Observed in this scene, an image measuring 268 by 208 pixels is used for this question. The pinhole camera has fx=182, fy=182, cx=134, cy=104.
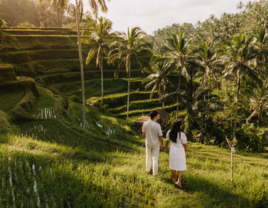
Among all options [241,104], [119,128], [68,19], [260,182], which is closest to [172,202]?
[260,182]

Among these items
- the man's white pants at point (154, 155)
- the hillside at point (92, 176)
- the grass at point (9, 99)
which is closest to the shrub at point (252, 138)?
the hillside at point (92, 176)

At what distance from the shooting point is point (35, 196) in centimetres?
395

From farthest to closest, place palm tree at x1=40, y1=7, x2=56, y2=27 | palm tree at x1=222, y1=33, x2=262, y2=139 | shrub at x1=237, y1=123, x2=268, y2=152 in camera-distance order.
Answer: palm tree at x1=40, y1=7, x2=56, y2=27 → shrub at x1=237, y1=123, x2=268, y2=152 → palm tree at x1=222, y1=33, x2=262, y2=139

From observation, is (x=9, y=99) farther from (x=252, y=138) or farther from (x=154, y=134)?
(x=252, y=138)

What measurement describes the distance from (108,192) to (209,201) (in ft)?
7.71

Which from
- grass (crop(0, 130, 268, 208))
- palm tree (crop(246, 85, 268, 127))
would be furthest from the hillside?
palm tree (crop(246, 85, 268, 127))

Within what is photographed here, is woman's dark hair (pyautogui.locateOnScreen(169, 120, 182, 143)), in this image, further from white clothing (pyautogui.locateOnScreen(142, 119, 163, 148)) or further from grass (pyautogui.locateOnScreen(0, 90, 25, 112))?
grass (pyautogui.locateOnScreen(0, 90, 25, 112))

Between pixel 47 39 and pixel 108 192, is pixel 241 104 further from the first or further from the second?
pixel 47 39

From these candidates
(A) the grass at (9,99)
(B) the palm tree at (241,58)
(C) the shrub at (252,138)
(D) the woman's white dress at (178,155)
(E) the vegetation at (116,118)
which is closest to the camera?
(E) the vegetation at (116,118)

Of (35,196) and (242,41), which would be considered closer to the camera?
(35,196)

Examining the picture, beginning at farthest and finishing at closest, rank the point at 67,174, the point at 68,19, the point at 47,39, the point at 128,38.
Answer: the point at 68,19, the point at 47,39, the point at 128,38, the point at 67,174

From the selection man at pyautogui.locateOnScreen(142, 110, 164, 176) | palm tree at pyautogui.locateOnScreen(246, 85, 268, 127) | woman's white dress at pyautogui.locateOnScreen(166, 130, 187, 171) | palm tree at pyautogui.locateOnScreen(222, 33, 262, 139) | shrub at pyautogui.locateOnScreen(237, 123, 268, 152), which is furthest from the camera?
palm tree at pyautogui.locateOnScreen(246, 85, 268, 127)

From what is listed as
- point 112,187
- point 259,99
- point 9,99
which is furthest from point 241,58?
point 9,99

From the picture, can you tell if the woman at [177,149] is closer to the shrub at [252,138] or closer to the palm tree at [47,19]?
the shrub at [252,138]
